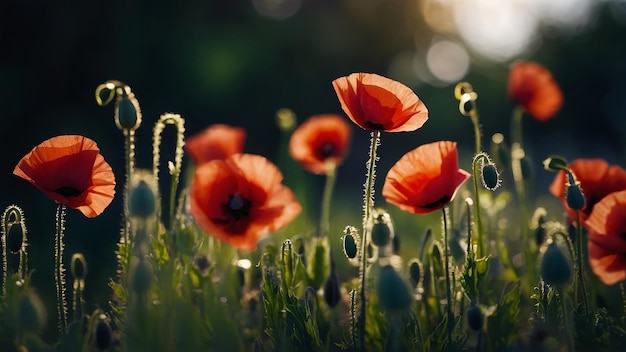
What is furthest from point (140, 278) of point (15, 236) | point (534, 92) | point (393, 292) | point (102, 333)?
point (534, 92)

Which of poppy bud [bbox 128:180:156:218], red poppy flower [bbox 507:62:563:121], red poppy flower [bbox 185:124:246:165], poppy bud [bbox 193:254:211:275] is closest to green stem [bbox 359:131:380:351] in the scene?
poppy bud [bbox 128:180:156:218]

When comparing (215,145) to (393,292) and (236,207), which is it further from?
(393,292)

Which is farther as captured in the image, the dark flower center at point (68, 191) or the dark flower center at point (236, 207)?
the dark flower center at point (236, 207)

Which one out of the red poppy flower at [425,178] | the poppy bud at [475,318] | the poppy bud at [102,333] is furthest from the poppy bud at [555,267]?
the poppy bud at [102,333]

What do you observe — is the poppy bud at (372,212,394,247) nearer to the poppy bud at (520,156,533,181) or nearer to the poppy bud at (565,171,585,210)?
the poppy bud at (565,171,585,210)

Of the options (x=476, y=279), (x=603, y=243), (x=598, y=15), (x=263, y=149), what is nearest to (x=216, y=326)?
(x=476, y=279)

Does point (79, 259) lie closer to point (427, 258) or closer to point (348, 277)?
point (427, 258)

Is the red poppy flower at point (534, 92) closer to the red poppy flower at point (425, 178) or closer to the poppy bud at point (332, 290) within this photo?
the red poppy flower at point (425, 178)
